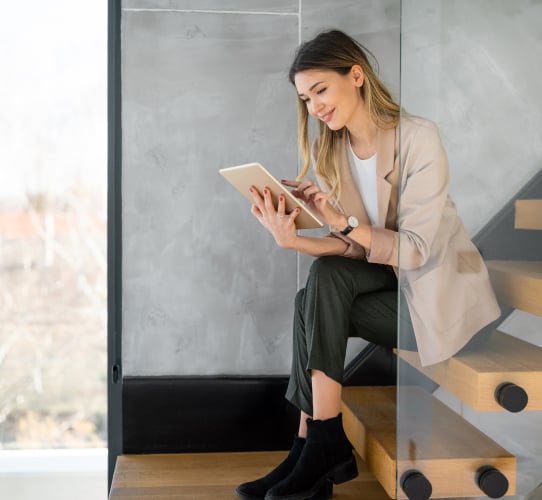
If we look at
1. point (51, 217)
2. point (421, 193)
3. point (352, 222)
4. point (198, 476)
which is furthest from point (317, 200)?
point (51, 217)

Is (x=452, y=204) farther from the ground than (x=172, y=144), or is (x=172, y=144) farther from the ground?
(x=172, y=144)

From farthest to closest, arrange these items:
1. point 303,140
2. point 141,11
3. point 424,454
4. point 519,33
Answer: point 141,11 < point 303,140 < point 424,454 < point 519,33

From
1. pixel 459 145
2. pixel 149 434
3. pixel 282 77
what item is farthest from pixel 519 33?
pixel 149 434

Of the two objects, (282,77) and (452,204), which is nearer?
(452,204)

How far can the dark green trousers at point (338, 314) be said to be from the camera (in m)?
1.64

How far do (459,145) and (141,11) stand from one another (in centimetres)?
128

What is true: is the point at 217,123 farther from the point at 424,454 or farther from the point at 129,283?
the point at 424,454

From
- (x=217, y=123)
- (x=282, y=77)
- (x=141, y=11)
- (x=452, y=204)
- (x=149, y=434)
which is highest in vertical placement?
(x=141, y=11)

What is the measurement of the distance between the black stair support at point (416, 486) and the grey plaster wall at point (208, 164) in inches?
36.8

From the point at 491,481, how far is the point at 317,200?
76cm

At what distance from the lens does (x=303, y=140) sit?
191 cm

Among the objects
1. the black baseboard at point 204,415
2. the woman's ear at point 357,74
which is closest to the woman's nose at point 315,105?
the woman's ear at point 357,74

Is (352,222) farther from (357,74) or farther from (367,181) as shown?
(357,74)

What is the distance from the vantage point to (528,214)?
1.20 m
